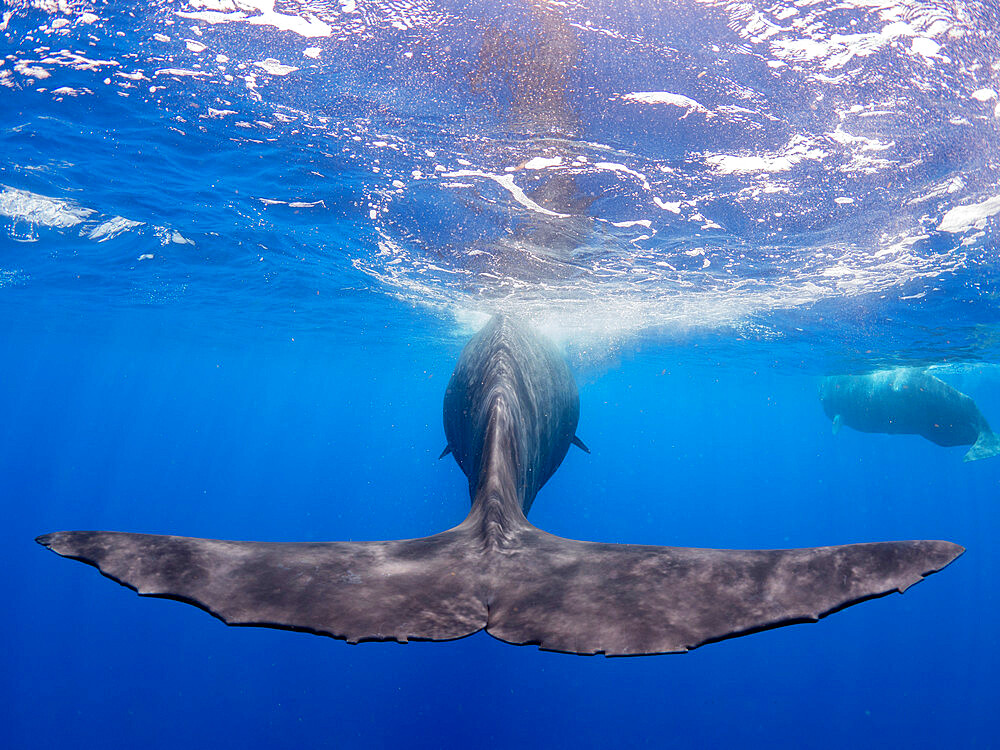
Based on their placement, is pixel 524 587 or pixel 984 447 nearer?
pixel 524 587

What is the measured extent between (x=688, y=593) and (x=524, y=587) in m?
0.99

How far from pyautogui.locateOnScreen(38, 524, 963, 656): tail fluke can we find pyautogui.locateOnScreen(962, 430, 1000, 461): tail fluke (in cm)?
1996

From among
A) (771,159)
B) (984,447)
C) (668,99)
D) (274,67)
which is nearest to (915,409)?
(984,447)

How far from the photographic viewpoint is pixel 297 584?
3.12 m

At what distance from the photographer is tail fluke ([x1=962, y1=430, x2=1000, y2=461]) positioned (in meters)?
17.8

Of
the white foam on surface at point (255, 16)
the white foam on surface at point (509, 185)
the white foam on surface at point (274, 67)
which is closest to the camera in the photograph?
the white foam on surface at point (255, 16)

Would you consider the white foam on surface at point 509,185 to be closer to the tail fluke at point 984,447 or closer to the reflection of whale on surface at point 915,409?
the reflection of whale on surface at point 915,409

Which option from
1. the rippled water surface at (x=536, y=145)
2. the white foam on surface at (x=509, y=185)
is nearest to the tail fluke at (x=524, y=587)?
the rippled water surface at (x=536, y=145)

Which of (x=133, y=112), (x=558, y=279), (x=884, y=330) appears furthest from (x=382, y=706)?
(x=884, y=330)

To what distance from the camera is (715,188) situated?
36.8 feet

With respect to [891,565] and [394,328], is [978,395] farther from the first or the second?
[891,565]

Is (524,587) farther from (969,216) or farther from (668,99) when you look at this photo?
(969,216)

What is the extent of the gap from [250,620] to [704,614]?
234cm

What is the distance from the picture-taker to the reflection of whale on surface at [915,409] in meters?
18.4
